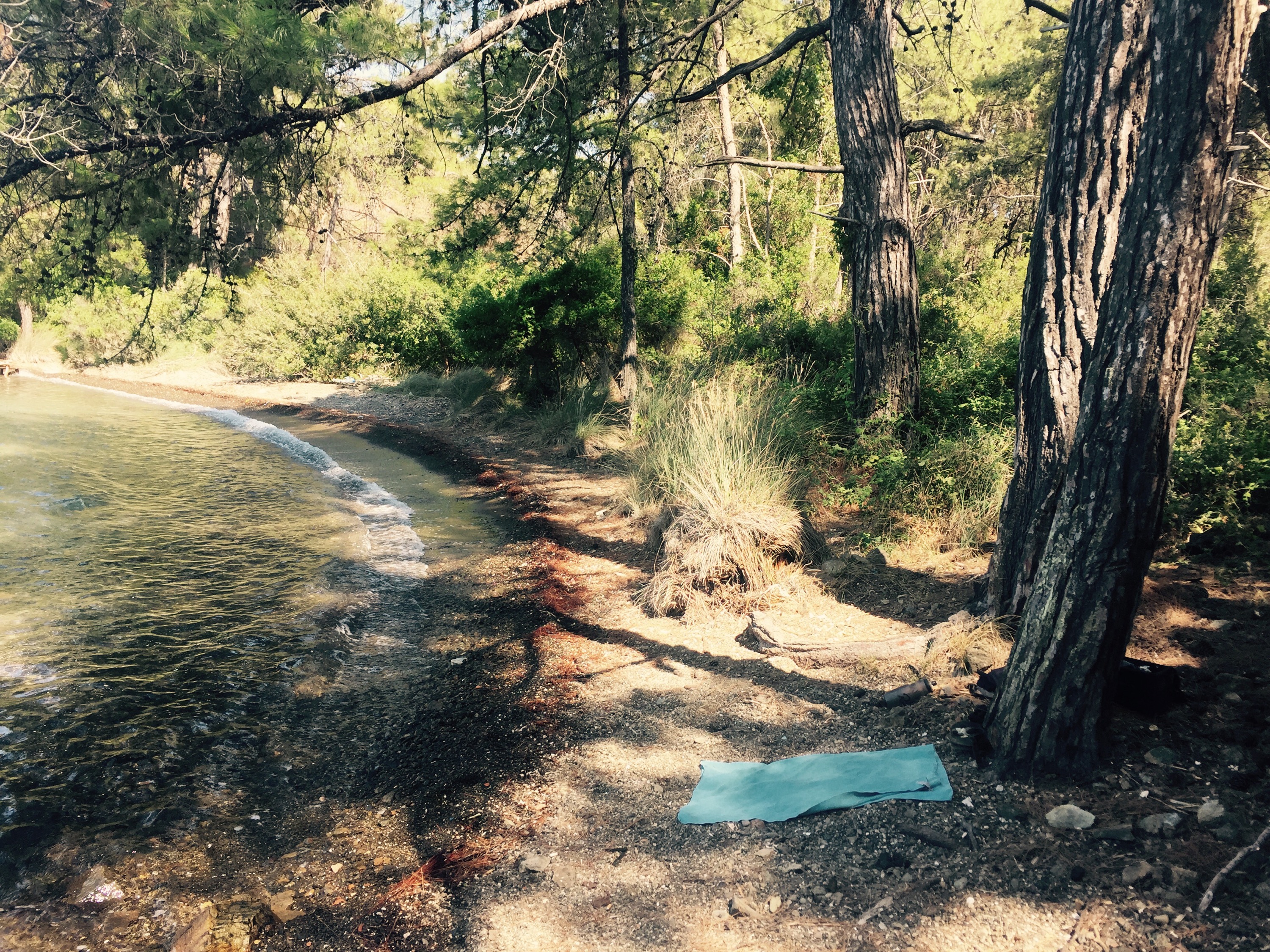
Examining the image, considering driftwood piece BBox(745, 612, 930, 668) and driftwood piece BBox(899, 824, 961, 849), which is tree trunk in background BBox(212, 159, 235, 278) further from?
driftwood piece BBox(899, 824, 961, 849)

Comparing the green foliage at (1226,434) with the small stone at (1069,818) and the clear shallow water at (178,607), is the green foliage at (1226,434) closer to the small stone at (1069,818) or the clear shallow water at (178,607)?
the small stone at (1069,818)

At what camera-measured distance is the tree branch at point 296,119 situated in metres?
4.80

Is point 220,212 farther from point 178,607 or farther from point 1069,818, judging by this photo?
point 1069,818

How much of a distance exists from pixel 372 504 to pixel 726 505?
5.48 meters

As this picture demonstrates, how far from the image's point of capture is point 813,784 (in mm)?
3453

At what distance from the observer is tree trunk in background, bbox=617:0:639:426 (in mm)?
10148

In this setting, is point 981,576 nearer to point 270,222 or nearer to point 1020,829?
point 1020,829

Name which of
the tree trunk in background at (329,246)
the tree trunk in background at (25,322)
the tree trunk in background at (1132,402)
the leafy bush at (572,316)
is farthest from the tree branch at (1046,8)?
the tree trunk in background at (25,322)

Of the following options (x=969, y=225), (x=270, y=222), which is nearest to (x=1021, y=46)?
(x=969, y=225)

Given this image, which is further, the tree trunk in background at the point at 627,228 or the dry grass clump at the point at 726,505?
the tree trunk in background at the point at 627,228

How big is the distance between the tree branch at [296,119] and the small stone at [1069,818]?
484 cm

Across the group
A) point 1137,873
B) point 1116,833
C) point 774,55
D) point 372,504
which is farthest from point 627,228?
point 1137,873

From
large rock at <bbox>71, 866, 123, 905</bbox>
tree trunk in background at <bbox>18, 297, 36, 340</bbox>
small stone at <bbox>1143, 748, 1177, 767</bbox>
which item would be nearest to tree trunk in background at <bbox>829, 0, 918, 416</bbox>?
small stone at <bbox>1143, 748, 1177, 767</bbox>

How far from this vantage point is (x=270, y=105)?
6582mm
